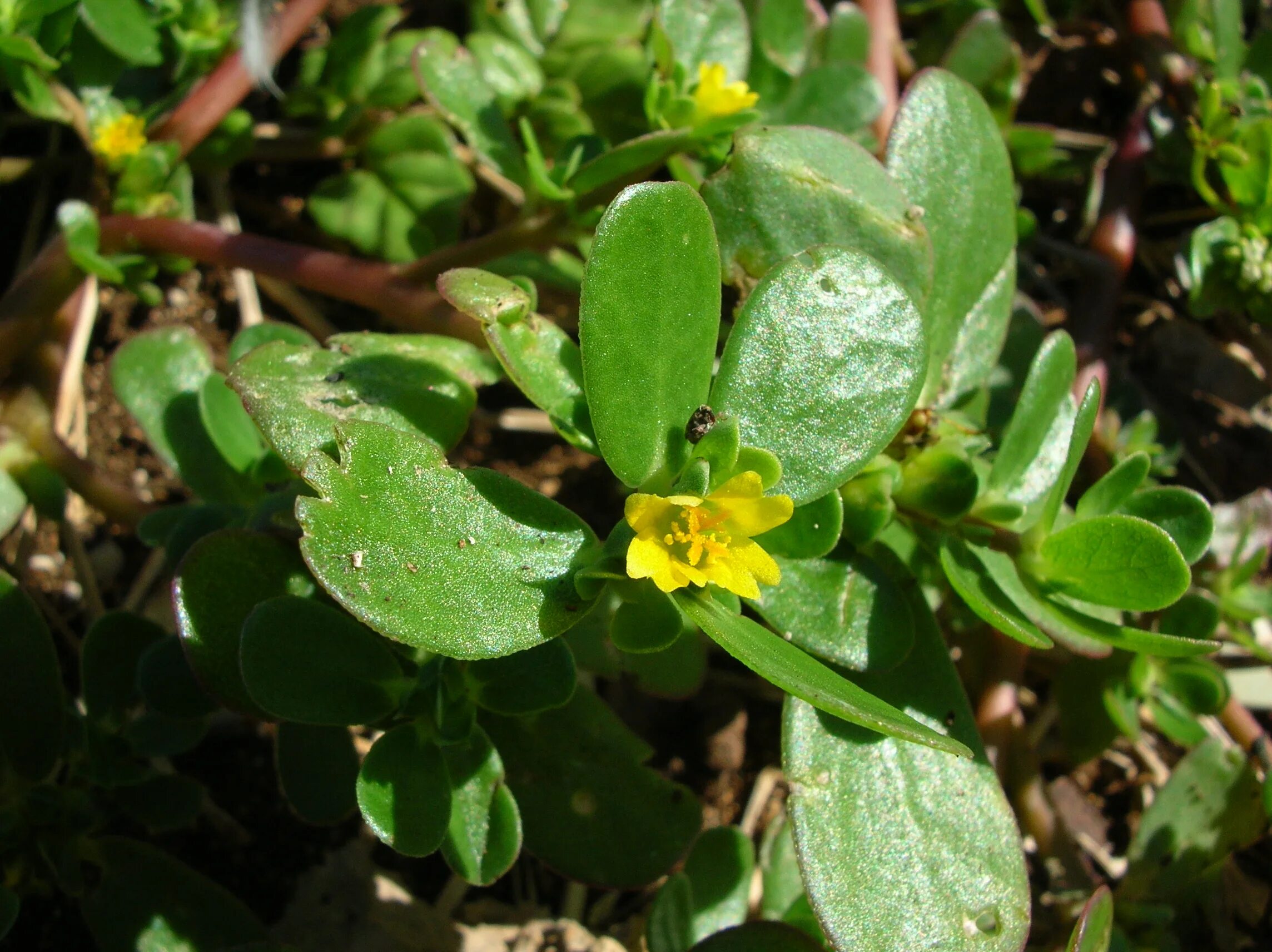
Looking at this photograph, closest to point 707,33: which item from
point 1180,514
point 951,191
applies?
point 951,191

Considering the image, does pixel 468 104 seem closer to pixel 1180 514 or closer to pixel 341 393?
pixel 341 393

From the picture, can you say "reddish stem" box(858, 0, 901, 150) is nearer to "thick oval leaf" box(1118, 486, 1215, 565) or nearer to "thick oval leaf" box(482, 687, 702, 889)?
"thick oval leaf" box(1118, 486, 1215, 565)

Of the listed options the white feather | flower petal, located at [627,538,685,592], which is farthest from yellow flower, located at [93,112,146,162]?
flower petal, located at [627,538,685,592]

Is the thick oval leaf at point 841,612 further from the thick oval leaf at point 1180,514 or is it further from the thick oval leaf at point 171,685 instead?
the thick oval leaf at point 171,685

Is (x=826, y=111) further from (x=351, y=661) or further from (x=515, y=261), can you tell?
(x=351, y=661)

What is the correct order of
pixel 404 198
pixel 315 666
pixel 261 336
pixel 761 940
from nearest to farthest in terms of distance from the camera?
pixel 315 666, pixel 761 940, pixel 261 336, pixel 404 198

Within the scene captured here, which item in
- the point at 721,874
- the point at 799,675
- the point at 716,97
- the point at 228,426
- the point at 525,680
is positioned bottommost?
the point at 721,874

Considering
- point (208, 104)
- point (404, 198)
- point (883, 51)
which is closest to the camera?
point (208, 104)

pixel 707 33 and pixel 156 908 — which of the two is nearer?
pixel 156 908
